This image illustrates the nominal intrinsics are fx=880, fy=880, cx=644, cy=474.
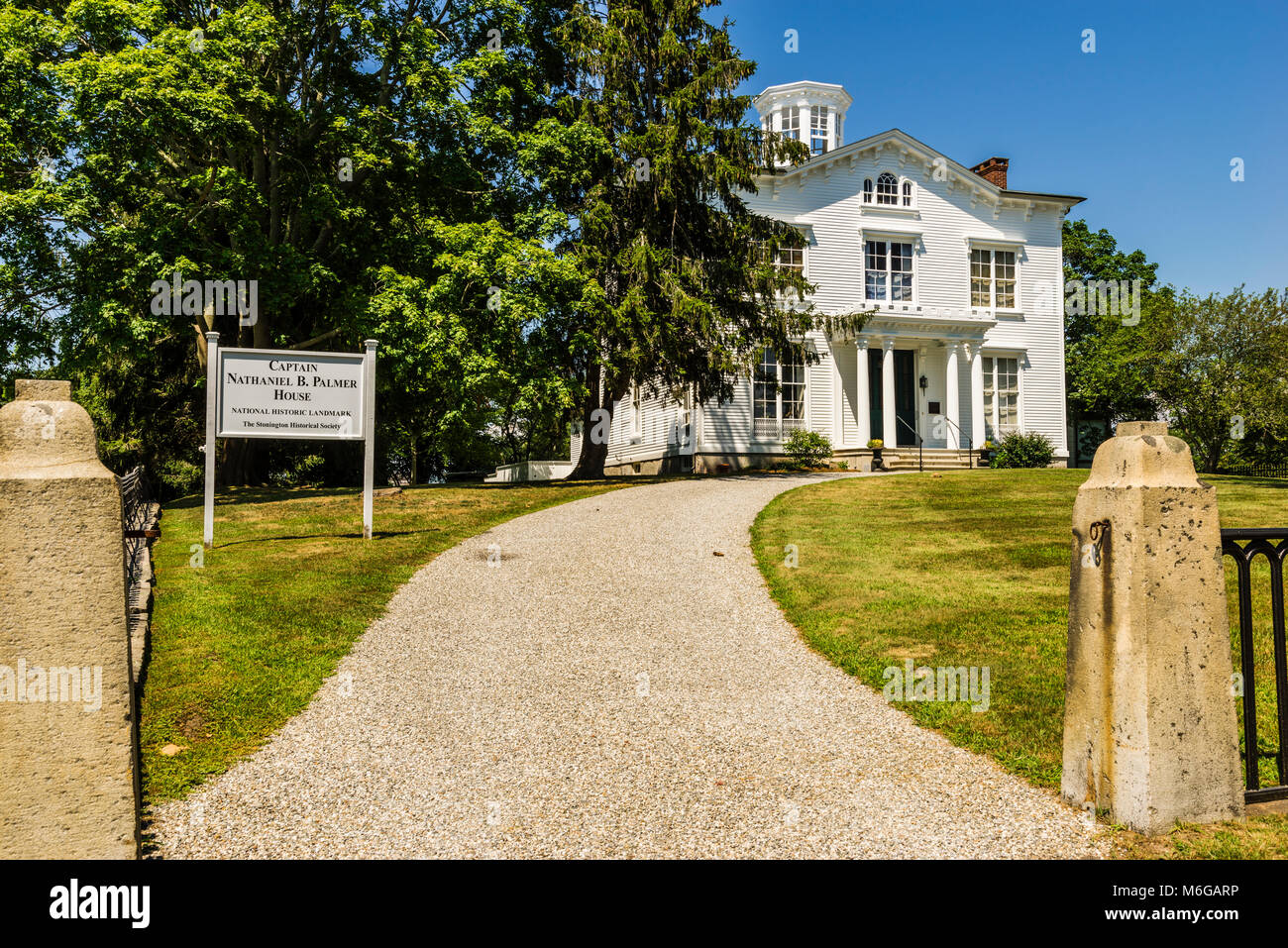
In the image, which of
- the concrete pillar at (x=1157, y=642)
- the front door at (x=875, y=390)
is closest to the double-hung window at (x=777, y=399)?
the front door at (x=875, y=390)

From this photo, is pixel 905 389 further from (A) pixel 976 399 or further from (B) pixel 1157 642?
(B) pixel 1157 642

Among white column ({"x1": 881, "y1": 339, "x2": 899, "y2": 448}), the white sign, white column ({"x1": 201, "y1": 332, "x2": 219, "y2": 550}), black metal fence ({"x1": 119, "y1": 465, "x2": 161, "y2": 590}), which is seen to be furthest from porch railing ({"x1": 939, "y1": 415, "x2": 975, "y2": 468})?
black metal fence ({"x1": 119, "y1": 465, "x2": 161, "y2": 590})

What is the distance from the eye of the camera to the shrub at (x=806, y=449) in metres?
27.5

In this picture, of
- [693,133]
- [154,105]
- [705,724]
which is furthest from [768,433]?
[705,724]

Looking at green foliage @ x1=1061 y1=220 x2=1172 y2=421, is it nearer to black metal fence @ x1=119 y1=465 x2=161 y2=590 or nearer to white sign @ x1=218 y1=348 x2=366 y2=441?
white sign @ x1=218 y1=348 x2=366 y2=441

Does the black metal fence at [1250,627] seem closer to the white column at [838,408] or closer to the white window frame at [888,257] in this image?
the white column at [838,408]

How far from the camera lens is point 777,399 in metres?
28.6

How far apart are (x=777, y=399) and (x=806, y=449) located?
212cm

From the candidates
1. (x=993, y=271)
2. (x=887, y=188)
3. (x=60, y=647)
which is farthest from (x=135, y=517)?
(x=993, y=271)

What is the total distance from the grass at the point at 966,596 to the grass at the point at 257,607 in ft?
14.5
